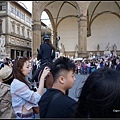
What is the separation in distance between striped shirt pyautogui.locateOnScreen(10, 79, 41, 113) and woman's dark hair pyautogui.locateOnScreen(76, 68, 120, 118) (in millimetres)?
1275

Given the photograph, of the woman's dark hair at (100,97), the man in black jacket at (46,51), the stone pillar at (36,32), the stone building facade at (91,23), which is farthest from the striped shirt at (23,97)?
the stone building facade at (91,23)

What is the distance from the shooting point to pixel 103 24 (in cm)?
3291

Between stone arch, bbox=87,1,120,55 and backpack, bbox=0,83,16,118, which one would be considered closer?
backpack, bbox=0,83,16,118

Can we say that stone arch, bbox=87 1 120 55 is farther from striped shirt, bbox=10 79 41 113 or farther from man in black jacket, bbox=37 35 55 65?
striped shirt, bbox=10 79 41 113

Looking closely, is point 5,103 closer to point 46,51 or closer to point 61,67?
point 61,67

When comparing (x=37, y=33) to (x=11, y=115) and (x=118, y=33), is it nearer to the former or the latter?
(x=118, y=33)

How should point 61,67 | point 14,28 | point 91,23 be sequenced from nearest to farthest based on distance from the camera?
point 61,67 → point 91,23 → point 14,28

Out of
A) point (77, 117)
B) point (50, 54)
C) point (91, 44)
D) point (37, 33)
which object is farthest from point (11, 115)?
point (91, 44)

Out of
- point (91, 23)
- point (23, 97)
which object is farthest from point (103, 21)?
point (23, 97)

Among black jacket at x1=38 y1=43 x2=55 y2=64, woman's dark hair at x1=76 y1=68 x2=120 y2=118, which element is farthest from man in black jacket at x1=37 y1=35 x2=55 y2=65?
woman's dark hair at x1=76 y1=68 x2=120 y2=118

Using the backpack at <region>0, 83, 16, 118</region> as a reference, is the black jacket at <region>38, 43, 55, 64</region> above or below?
above

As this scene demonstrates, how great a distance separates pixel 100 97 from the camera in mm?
1357

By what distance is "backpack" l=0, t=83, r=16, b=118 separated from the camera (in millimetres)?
3030

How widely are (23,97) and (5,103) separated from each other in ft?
1.81
